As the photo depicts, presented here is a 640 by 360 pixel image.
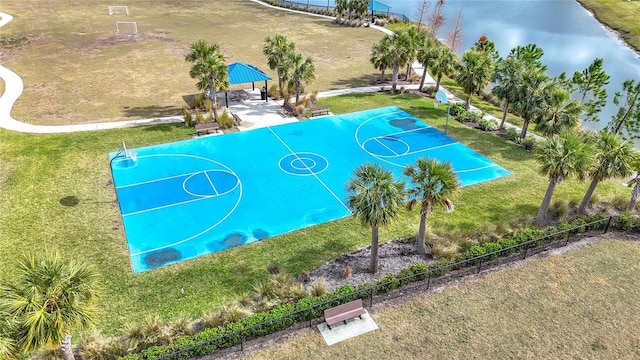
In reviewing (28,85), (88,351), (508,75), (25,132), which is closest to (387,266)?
(88,351)

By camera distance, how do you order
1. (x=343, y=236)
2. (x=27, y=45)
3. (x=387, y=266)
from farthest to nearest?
1. (x=27, y=45)
2. (x=343, y=236)
3. (x=387, y=266)

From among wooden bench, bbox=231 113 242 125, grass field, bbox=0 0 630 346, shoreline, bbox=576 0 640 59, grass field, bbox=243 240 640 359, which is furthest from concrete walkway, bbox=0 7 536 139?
shoreline, bbox=576 0 640 59

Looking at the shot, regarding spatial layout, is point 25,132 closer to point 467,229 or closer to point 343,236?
point 343,236

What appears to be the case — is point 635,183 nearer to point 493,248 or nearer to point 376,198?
point 493,248

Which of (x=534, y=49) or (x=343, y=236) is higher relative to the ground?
(x=534, y=49)

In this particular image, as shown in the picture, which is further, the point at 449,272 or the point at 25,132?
the point at 25,132

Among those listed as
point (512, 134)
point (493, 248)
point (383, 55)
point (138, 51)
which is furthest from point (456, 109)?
point (138, 51)

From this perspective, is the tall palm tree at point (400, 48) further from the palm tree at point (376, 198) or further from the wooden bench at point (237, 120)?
the palm tree at point (376, 198)
